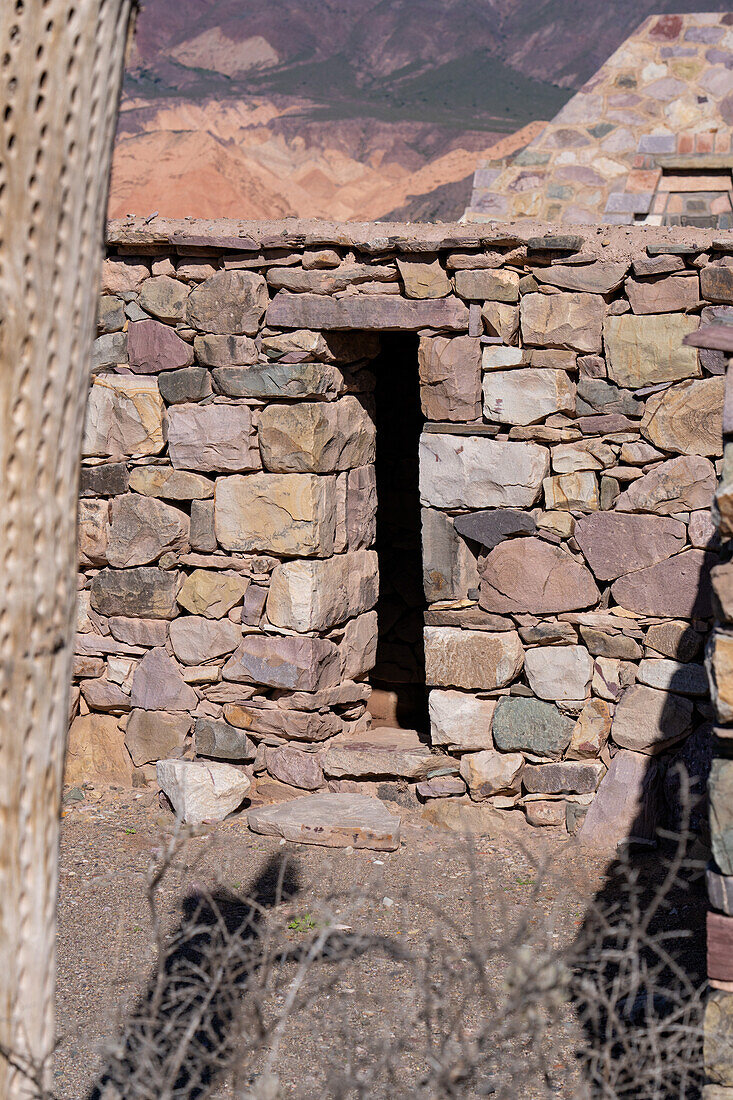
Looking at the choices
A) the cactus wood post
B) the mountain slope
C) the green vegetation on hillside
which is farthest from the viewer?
the green vegetation on hillside

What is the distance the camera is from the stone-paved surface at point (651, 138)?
8.70 m

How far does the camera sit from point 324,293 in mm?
4730

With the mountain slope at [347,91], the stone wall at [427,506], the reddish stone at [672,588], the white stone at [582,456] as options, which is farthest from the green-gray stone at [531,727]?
the mountain slope at [347,91]

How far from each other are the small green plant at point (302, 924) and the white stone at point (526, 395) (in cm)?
217

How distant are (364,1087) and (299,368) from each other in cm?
316

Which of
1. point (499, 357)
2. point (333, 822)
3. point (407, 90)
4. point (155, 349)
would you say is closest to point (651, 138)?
point (499, 357)

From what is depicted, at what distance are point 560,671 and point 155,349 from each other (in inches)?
91.7

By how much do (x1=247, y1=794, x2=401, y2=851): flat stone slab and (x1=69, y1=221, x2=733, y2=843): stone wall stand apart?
17 centimetres

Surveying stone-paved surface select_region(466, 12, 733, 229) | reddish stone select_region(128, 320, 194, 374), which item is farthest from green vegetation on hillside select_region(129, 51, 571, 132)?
reddish stone select_region(128, 320, 194, 374)

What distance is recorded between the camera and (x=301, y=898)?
414 cm

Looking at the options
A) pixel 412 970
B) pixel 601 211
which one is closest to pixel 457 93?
pixel 601 211

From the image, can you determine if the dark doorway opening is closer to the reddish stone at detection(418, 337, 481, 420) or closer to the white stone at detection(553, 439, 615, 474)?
the reddish stone at detection(418, 337, 481, 420)

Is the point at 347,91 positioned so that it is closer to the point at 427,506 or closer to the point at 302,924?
the point at 427,506

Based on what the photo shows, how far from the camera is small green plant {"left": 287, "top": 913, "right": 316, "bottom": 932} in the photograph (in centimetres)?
389
